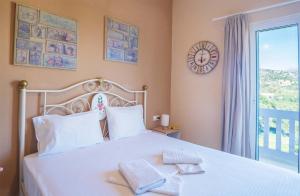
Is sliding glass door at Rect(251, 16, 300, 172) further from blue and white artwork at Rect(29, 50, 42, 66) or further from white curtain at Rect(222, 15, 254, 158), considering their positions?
blue and white artwork at Rect(29, 50, 42, 66)

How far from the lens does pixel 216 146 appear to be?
2752 millimetres

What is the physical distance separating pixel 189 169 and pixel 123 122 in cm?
110

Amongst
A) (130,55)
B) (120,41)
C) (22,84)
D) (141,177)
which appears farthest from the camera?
(130,55)

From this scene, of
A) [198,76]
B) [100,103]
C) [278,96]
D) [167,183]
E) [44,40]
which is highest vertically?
[44,40]

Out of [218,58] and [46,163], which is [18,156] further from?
[218,58]

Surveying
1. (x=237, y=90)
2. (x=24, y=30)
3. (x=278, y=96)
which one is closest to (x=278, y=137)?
(x=278, y=96)

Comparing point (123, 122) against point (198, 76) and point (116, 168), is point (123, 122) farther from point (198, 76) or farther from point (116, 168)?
point (198, 76)

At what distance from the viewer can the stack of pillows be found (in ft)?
5.64

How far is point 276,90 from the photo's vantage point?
7.39 ft

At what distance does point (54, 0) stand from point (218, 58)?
2.10 m

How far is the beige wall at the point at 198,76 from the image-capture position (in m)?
2.67

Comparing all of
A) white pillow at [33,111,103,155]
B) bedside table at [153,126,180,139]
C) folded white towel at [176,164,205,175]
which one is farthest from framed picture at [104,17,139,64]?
folded white towel at [176,164,205,175]

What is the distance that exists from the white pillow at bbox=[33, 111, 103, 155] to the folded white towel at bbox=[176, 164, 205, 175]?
38.6 inches

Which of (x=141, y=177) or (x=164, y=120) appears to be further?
(x=164, y=120)
